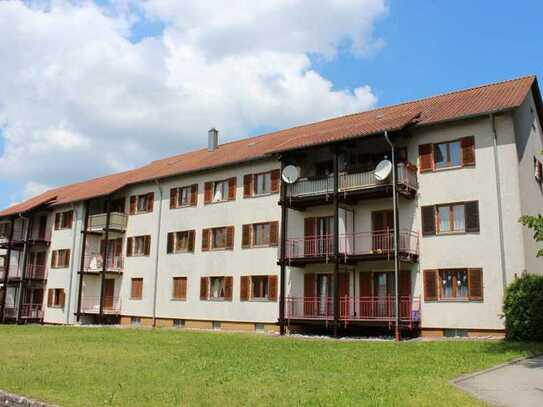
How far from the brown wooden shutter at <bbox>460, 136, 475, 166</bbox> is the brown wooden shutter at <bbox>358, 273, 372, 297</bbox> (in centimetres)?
613

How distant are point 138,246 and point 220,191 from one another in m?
7.33

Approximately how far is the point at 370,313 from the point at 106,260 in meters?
18.8

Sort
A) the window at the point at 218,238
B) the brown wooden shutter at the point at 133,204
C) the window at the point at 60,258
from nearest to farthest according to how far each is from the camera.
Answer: the window at the point at 218,238
the brown wooden shutter at the point at 133,204
the window at the point at 60,258

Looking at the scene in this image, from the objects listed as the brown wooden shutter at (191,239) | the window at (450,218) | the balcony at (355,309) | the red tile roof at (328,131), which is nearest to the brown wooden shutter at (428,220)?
the window at (450,218)

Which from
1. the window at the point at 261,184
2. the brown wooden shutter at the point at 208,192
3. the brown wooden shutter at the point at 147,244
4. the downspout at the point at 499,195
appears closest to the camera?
the downspout at the point at 499,195


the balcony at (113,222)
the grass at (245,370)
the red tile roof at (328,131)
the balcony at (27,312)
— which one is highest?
the red tile roof at (328,131)

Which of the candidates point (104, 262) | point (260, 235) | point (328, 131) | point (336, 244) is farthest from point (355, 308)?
point (104, 262)

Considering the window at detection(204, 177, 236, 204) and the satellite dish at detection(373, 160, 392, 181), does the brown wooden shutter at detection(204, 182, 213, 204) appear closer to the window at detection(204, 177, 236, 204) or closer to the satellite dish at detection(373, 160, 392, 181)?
the window at detection(204, 177, 236, 204)

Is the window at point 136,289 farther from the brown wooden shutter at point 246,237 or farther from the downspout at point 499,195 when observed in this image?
the downspout at point 499,195

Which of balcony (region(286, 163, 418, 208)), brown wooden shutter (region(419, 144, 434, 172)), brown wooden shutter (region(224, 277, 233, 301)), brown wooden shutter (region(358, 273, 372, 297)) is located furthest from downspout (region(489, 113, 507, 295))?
brown wooden shutter (region(224, 277, 233, 301))

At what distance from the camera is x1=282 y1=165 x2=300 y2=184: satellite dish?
26297 mm

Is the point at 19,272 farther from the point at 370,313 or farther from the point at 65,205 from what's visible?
the point at 370,313

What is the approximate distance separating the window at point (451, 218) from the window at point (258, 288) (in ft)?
27.9

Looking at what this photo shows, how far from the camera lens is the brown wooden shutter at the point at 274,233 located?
28.3m
